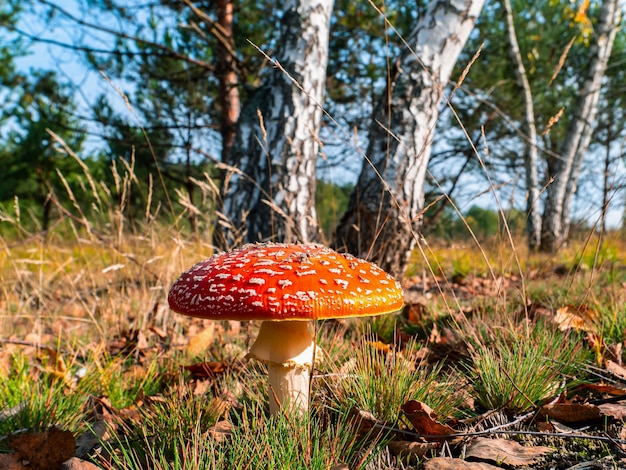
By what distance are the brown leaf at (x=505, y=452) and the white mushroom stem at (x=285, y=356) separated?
24.8 inches

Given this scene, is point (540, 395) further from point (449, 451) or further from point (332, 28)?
point (332, 28)

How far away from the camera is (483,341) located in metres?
2.00

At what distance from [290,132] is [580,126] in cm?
729

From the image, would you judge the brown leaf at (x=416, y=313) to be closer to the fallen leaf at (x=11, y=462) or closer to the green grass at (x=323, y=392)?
the green grass at (x=323, y=392)

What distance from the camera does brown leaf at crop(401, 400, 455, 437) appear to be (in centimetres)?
138

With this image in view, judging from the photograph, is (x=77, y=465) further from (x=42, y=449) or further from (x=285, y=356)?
(x=285, y=356)

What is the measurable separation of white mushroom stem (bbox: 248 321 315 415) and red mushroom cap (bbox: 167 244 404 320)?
1.13ft

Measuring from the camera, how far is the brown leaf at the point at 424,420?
1380 mm

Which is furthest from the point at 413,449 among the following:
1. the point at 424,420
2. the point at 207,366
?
the point at 207,366

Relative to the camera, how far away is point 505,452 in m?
1.32

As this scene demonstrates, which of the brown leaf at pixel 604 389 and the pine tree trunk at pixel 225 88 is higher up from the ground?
the pine tree trunk at pixel 225 88

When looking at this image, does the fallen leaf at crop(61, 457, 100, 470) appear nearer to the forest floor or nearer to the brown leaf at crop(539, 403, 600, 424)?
the forest floor

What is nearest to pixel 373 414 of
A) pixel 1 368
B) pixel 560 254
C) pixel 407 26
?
pixel 1 368

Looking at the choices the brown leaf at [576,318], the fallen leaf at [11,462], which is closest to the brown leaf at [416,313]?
the brown leaf at [576,318]
